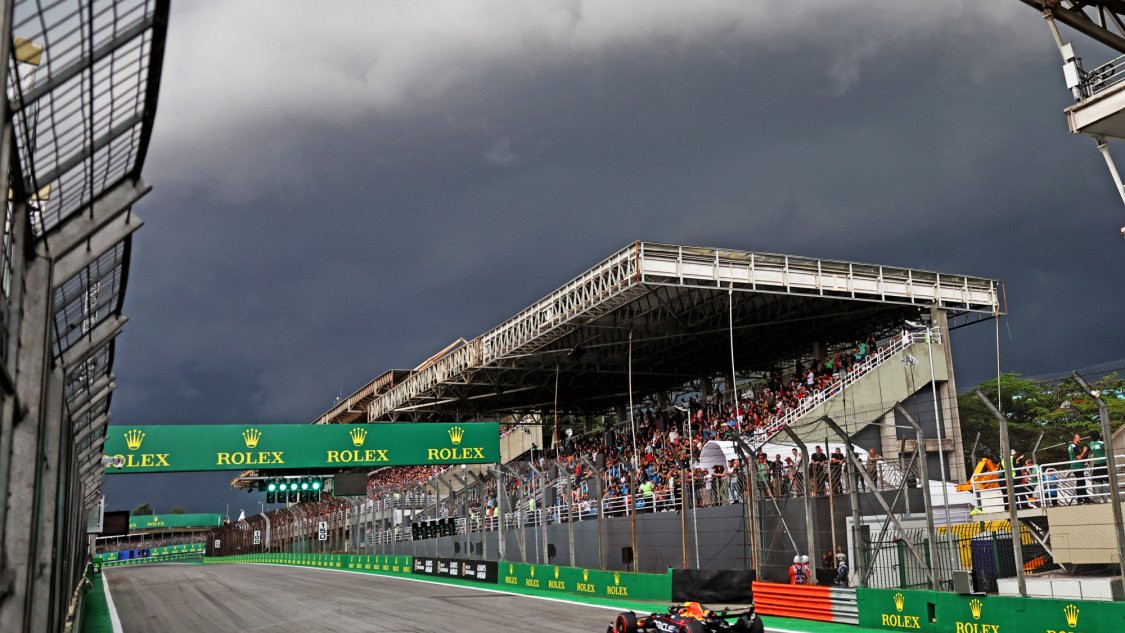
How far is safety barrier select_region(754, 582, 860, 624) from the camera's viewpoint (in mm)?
16250

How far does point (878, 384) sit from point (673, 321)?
851cm

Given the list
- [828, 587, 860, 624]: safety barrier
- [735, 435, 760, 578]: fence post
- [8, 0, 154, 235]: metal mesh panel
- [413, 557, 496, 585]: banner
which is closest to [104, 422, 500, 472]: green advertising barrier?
[413, 557, 496, 585]: banner

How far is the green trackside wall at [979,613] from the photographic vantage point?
11.6 metres

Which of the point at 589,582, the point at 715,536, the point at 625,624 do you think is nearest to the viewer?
the point at 625,624

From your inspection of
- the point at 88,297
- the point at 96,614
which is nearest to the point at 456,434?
the point at 96,614

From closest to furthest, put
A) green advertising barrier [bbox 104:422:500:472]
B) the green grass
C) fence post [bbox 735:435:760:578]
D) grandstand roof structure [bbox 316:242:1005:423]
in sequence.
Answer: fence post [bbox 735:435:760:578], the green grass, grandstand roof structure [bbox 316:242:1005:423], green advertising barrier [bbox 104:422:500:472]

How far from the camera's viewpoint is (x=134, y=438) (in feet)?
113

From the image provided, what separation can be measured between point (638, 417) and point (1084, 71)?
37.9 meters

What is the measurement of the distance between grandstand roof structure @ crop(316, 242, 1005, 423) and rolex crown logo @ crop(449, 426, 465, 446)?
4084 millimetres

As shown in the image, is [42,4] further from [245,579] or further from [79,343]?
[245,579]

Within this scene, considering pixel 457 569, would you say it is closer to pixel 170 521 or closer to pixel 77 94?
pixel 77 94

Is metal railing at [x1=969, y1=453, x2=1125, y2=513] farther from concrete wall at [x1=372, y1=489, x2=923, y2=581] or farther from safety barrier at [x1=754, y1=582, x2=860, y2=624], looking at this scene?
safety barrier at [x1=754, y1=582, x2=860, y2=624]

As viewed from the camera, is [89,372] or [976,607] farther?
[976,607]

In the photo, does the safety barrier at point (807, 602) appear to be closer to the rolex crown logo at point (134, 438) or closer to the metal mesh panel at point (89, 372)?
the metal mesh panel at point (89, 372)
